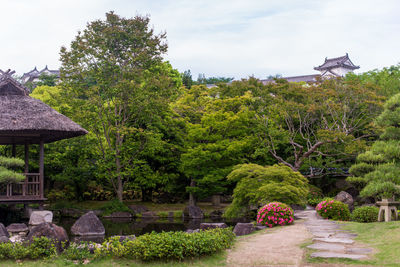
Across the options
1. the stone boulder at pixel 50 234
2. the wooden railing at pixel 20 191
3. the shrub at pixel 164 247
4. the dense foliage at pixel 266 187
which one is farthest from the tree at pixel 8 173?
the dense foliage at pixel 266 187

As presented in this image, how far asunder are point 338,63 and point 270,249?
4448cm

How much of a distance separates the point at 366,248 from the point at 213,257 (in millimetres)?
3402

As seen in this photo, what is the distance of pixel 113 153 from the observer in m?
23.9

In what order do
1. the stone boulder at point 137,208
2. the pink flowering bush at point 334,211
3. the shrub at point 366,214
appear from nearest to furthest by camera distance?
the shrub at point 366,214 < the pink flowering bush at point 334,211 < the stone boulder at point 137,208

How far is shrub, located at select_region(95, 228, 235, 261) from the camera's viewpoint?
8.34 m

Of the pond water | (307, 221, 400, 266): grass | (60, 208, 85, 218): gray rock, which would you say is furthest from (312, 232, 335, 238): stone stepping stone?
(60, 208, 85, 218): gray rock

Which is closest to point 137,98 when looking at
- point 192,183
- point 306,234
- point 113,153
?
point 113,153

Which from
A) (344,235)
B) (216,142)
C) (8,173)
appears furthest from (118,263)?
(216,142)

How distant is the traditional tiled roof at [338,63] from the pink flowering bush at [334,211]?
37571mm

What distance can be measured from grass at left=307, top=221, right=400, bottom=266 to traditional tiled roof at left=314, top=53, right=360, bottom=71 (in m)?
40.7

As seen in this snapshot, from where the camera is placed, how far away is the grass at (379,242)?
8.03 metres

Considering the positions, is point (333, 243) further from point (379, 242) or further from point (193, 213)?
point (193, 213)

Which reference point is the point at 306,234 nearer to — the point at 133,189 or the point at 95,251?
the point at 95,251

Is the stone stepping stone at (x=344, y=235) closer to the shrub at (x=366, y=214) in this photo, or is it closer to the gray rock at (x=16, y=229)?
the shrub at (x=366, y=214)
